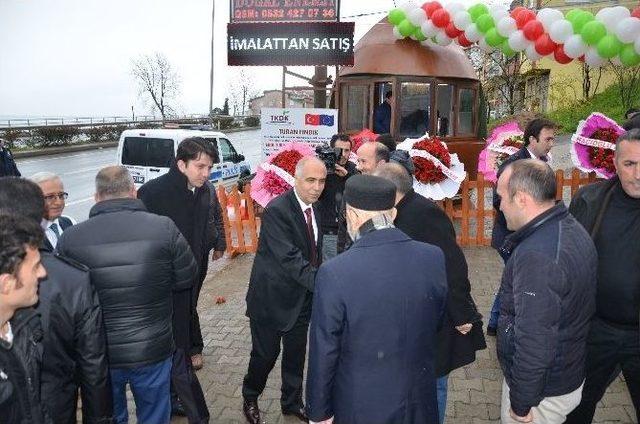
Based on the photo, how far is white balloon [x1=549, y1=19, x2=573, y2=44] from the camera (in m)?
7.22

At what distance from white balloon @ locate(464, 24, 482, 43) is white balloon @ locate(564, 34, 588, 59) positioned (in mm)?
1758

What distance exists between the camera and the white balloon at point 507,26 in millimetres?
8102

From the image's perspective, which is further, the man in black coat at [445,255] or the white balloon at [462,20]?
the white balloon at [462,20]

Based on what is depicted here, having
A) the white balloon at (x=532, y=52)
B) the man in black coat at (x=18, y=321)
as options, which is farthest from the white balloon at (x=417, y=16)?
the man in black coat at (x=18, y=321)

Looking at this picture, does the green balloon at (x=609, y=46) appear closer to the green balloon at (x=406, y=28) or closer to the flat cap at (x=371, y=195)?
the green balloon at (x=406, y=28)

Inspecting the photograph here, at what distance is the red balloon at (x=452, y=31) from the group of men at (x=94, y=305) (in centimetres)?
702

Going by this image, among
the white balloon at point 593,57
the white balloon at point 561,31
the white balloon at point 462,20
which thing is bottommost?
the white balloon at point 593,57

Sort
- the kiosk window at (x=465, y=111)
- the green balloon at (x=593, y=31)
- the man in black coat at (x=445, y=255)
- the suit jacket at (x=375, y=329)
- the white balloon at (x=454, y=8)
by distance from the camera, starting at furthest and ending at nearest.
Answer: the kiosk window at (x=465, y=111) → the white balloon at (x=454, y=8) → the green balloon at (x=593, y=31) → the man in black coat at (x=445, y=255) → the suit jacket at (x=375, y=329)

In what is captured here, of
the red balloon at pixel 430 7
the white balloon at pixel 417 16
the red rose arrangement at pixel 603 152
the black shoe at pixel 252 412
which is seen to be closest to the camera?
the black shoe at pixel 252 412

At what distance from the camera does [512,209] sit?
242 centimetres

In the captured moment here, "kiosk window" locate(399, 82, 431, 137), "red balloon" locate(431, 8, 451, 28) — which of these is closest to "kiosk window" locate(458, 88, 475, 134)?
"kiosk window" locate(399, 82, 431, 137)

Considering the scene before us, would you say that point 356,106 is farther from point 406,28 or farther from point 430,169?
point 430,169

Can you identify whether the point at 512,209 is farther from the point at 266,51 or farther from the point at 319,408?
the point at 266,51

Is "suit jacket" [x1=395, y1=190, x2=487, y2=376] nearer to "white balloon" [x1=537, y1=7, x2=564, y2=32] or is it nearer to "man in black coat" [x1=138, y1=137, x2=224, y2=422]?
"man in black coat" [x1=138, y1=137, x2=224, y2=422]
